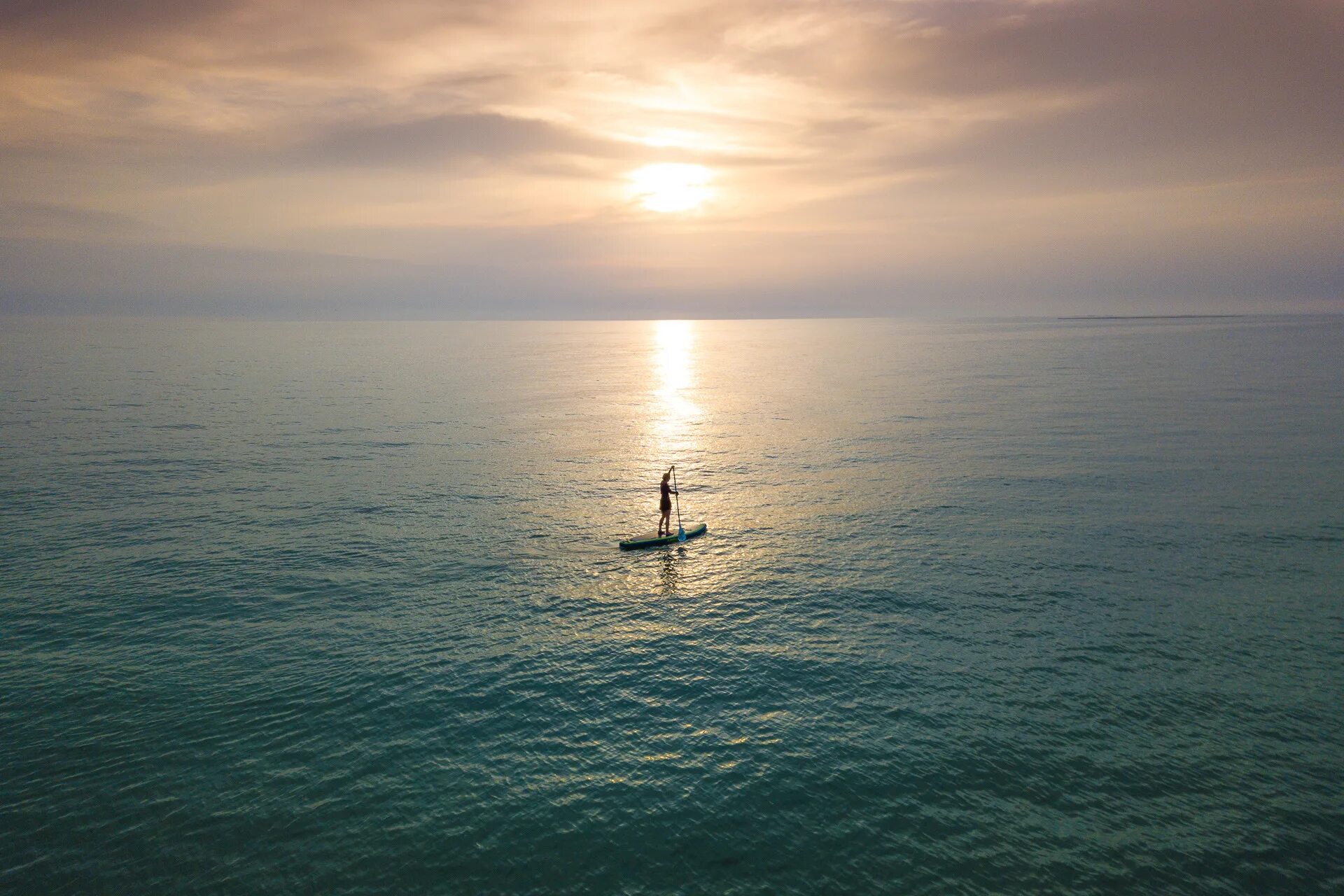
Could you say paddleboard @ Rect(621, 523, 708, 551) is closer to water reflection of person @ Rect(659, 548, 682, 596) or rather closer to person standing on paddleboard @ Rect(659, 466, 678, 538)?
person standing on paddleboard @ Rect(659, 466, 678, 538)

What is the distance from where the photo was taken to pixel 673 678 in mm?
34375

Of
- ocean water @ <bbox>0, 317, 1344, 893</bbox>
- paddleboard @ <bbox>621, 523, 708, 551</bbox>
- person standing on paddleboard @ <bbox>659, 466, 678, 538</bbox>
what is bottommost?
ocean water @ <bbox>0, 317, 1344, 893</bbox>

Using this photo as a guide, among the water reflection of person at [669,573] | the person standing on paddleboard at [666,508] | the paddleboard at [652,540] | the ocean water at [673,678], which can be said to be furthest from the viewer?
the person standing on paddleboard at [666,508]

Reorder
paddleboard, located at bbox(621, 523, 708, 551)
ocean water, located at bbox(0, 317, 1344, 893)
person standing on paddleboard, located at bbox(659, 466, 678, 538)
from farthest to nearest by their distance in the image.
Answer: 1. person standing on paddleboard, located at bbox(659, 466, 678, 538)
2. paddleboard, located at bbox(621, 523, 708, 551)
3. ocean water, located at bbox(0, 317, 1344, 893)

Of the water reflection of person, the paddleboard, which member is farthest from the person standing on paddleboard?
the water reflection of person

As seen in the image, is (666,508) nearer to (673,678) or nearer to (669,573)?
(669,573)

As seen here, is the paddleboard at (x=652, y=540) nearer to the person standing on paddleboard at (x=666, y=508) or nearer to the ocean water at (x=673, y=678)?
the person standing on paddleboard at (x=666, y=508)

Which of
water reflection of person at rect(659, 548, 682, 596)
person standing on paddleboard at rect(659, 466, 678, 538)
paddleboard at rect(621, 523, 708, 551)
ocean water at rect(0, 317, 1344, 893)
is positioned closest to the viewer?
ocean water at rect(0, 317, 1344, 893)

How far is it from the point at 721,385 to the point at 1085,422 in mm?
89688

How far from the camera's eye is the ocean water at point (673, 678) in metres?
23.2

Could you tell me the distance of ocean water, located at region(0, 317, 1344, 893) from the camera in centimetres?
2317

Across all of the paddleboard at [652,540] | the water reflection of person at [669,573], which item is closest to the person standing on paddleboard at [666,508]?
the paddleboard at [652,540]

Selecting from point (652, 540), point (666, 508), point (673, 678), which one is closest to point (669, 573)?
point (652, 540)

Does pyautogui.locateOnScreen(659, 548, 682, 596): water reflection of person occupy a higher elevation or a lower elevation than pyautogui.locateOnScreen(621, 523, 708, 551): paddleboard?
lower
